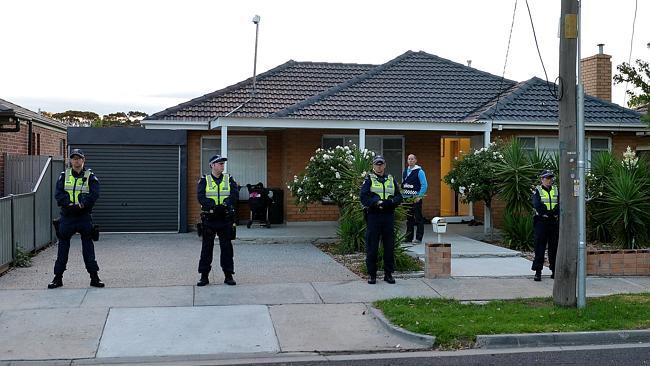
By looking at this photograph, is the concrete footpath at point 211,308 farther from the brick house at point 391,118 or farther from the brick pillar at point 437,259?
the brick house at point 391,118

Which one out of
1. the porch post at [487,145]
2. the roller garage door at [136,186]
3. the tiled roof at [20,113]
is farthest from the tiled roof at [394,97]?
the tiled roof at [20,113]

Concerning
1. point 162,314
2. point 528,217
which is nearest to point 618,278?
point 528,217

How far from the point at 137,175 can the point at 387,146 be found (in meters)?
6.12

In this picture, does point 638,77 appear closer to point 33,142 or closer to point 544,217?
point 544,217

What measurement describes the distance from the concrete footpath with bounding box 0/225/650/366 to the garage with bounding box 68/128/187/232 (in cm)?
432

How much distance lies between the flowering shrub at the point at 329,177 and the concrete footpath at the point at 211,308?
1576 mm

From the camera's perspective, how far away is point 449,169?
19797 millimetres

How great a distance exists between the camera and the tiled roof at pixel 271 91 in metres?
18.2

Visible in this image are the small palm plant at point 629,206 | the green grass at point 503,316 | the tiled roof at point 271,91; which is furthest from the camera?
the tiled roof at point 271,91

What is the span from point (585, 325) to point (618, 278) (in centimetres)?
385

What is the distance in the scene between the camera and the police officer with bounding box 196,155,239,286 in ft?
33.8

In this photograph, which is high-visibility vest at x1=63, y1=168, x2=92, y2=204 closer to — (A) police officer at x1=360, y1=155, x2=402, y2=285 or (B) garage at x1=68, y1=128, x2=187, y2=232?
(A) police officer at x1=360, y1=155, x2=402, y2=285

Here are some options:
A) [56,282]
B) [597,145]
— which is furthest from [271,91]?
[56,282]

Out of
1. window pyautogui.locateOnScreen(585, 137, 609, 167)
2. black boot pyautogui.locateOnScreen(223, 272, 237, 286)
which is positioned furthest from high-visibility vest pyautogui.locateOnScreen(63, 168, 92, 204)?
window pyautogui.locateOnScreen(585, 137, 609, 167)
